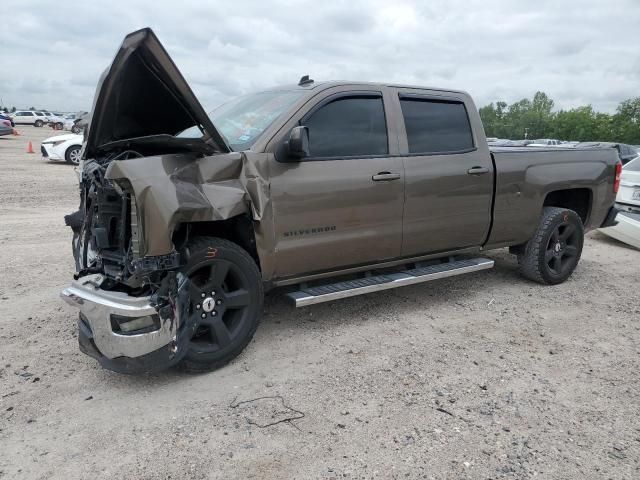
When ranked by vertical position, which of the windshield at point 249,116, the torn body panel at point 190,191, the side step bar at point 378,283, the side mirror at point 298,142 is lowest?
the side step bar at point 378,283

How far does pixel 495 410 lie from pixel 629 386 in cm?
110

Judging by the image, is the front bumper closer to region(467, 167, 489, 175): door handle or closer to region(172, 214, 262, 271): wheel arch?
region(172, 214, 262, 271): wheel arch

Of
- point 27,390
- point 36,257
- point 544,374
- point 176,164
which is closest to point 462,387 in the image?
point 544,374

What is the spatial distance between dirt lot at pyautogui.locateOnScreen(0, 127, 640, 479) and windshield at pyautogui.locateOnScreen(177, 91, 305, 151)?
1.59 meters

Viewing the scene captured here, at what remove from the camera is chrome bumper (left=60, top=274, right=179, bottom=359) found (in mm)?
3080

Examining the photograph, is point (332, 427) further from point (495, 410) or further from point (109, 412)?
point (109, 412)

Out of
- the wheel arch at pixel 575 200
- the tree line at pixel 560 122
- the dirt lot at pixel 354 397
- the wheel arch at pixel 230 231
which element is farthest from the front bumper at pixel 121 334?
the tree line at pixel 560 122

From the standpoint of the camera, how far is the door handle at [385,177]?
13.7ft

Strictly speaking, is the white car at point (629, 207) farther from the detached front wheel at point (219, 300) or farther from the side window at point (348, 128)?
the detached front wheel at point (219, 300)

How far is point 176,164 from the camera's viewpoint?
3.25 meters

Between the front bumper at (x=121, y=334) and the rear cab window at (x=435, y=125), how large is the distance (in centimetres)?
255

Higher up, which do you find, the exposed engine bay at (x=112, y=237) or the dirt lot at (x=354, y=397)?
the exposed engine bay at (x=112, y=237)

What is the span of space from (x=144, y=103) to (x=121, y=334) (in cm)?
160

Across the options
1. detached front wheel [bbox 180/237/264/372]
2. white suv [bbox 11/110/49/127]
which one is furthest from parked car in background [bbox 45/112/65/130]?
detached front wheel [bbox 180/237/264/372]
